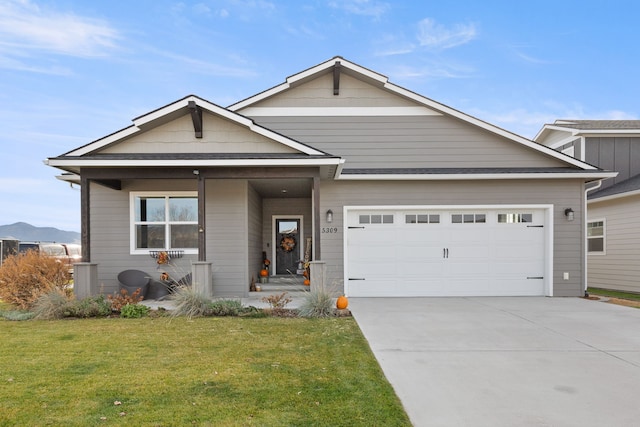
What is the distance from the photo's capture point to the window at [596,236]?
12867 mm

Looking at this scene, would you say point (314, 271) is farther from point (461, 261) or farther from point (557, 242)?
point (557, 242)

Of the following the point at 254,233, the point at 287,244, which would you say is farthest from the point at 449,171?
the point at 287,244

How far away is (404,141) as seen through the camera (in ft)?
34.9

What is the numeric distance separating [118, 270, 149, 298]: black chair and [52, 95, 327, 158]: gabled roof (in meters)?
3.07

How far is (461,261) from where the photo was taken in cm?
1015

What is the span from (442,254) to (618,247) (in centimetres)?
640

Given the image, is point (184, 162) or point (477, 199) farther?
point (477, 199)

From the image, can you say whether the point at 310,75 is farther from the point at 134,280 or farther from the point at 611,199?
the point at 611,199

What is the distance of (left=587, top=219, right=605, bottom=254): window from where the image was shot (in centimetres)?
1287

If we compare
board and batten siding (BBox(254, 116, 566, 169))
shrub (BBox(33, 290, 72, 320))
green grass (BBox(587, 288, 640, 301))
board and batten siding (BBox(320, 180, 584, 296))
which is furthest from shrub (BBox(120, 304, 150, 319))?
green grass (BBox(587, 288, 640, 301))

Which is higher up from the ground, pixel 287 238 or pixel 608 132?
pixel 608 132

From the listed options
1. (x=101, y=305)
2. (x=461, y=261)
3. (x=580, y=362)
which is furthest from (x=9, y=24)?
(x=580, y=362)

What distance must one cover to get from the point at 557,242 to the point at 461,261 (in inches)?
99.8

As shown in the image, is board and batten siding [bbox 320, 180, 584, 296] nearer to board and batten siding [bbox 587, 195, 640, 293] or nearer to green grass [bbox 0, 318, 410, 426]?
board and batten siding [bbox 587, 195, 640, 293]
